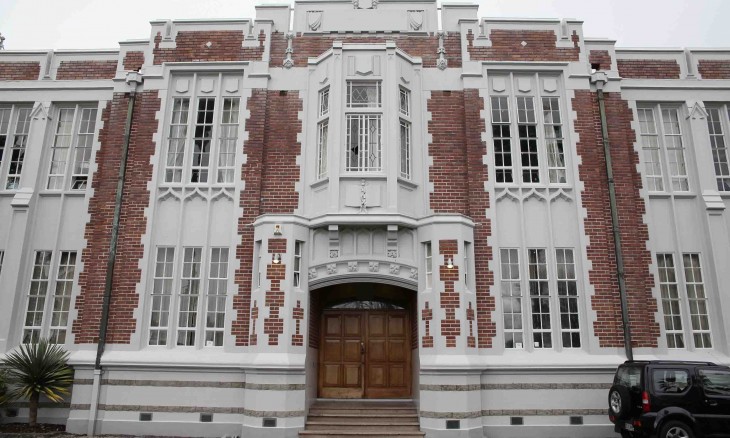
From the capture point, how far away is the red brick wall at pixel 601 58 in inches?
564

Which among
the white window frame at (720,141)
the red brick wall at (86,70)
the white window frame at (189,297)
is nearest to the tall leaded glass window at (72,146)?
the red brick wall at (86,70)

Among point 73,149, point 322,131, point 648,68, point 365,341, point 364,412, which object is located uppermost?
point 648,68

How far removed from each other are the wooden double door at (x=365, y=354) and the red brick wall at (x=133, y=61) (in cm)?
829

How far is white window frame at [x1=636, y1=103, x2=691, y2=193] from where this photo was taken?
14078 millimetres

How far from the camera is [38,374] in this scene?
11844 millimetres

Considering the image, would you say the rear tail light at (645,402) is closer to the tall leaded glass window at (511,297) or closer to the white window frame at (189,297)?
the tall leaded glass window at (511,297)

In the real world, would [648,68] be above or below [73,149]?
above

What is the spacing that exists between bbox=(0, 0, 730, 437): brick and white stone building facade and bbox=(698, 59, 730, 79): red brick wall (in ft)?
0.21

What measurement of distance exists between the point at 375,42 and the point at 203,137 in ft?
16.9

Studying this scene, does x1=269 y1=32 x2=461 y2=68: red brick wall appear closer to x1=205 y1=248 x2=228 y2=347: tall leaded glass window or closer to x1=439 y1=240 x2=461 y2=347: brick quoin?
x1=439 y1=240 x2=461 y2=347: brick quoin

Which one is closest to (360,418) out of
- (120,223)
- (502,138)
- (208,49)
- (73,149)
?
(120,223)

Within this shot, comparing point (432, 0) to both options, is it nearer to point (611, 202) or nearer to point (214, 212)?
point (611, 202)

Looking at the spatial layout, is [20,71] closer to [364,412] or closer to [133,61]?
[133,61]

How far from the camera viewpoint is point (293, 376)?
11.4 meters
